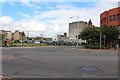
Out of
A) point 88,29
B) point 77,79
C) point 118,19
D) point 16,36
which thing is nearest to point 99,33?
point 88,29

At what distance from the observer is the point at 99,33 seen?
37312 mm

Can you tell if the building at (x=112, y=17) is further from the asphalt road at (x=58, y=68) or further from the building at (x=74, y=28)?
the building at (x=74, y=28)

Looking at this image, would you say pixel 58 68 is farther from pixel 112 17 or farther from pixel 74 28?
pixel 74 28

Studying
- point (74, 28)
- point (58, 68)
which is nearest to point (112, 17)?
point (58, 68)

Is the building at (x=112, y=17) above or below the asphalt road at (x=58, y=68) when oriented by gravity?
above

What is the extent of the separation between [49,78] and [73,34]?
9332 cm

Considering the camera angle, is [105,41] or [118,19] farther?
[118,19]

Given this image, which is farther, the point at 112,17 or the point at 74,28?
the point at 74,28

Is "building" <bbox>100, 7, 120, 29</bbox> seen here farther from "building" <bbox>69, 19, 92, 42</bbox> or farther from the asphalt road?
"building" <bbox>69, 19, 92, 42</bbox>

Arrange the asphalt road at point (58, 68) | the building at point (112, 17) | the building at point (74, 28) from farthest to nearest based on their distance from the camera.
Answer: the building at point (74, 28), the building at point (112, 17), the asphalt road at point (58, 68)

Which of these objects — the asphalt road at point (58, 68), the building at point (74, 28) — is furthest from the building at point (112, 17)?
the building at point (74, 28)

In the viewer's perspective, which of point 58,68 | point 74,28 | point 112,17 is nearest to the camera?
point 58,68

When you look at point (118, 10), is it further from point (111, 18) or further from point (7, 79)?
point (7, 79)

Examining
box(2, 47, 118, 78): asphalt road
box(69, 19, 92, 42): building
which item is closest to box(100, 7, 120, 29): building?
box(2, 47, 118, 78): asphalt road
